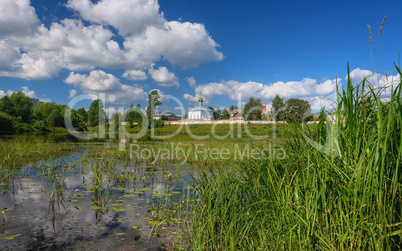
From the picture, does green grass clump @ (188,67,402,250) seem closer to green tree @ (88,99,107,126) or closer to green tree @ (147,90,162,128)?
green tree @ (147,90,162,128)

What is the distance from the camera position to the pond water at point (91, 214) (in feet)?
15.8

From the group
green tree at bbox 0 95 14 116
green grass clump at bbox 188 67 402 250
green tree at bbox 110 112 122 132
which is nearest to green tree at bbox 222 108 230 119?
green tree at bbox 110 112 122 132

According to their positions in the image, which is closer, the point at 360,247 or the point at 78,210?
the point at 360,247

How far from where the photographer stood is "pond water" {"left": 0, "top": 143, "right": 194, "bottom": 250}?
4.80 metres

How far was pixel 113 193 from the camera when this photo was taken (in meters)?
7.98

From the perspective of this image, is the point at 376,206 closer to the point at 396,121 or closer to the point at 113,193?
Result: the point at 396,121

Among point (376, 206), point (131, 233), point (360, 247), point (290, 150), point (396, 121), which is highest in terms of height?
point (396, 121)

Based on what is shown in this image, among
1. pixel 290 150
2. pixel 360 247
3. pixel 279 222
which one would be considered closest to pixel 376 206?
pixel 360 247

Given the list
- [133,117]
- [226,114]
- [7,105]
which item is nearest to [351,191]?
[7,105]

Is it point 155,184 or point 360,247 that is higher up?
point 360,247

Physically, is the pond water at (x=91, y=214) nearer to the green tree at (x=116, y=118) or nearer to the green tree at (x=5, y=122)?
the green tree at (x=5, y=122)

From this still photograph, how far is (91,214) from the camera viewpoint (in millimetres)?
6188

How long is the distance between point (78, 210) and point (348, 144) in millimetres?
Result: 6336

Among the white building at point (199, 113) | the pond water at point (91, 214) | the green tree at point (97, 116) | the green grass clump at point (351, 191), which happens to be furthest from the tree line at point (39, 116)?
the green grass clump at point (351, 191)
